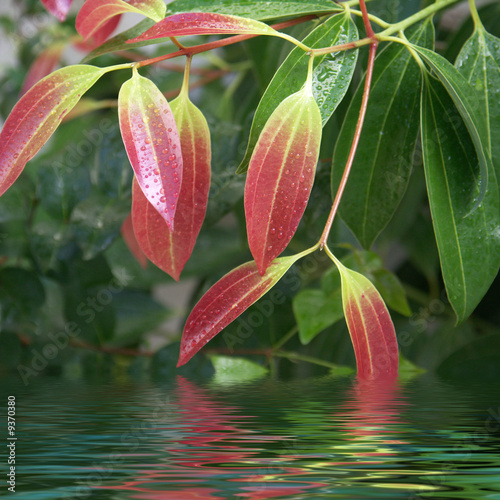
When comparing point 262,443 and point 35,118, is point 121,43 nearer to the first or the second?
point 35,118

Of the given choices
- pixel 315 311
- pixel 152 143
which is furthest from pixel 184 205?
pixel 315 311

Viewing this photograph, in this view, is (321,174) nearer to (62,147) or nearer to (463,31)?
(463,31)

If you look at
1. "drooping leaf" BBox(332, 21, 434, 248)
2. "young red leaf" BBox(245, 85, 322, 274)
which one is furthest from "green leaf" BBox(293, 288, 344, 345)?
"young red leaf" BBox(245, 85, 322, 274)

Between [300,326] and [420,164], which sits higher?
[420,164]

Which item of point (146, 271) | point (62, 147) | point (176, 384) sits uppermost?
point (62, 147)

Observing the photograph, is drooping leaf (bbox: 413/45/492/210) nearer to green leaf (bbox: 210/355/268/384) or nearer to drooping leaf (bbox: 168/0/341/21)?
drooping leaf (bbox: 168/0/341/21)

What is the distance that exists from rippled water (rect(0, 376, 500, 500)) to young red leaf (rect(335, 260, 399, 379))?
0.04 meters

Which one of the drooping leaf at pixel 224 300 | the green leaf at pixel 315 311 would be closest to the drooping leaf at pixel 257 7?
the drooping leaf at pixel 224 300

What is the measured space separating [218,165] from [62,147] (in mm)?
343

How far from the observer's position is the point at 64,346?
599 mm

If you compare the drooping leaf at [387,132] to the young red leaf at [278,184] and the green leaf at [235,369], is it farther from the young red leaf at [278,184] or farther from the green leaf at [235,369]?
the green leaf at [235,369]

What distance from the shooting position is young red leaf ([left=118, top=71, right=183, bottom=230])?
0.76ft

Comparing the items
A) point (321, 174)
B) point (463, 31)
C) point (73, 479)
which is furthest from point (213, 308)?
point (463, 31)

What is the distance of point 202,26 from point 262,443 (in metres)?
0.19
